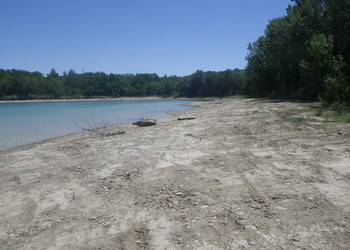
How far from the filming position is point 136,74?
598ft

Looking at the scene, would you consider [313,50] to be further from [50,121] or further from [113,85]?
[113,85]

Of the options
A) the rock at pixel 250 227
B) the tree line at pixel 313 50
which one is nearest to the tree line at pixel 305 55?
the tree line at pixel 313 50

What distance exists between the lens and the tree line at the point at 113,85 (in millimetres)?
109750

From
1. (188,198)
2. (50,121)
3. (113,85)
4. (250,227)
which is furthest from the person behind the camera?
(113,85)

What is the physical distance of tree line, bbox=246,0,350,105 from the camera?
2228 cm

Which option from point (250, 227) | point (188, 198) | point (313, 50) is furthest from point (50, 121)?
point (250, 227)

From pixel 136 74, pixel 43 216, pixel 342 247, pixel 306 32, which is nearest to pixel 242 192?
pixel 342 247

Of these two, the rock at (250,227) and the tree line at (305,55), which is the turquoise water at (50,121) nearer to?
the rock at (250,227)

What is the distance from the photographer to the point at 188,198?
187 inches

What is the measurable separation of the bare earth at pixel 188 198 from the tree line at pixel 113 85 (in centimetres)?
8115

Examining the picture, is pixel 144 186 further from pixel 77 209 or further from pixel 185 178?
pixel 77 209

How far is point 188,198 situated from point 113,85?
154204mm

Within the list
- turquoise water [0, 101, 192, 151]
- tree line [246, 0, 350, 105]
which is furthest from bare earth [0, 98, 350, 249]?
tree line [246, 0, 350, 105]

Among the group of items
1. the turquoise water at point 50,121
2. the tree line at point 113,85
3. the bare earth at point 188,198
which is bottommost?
the turquoise water at point 50,121
